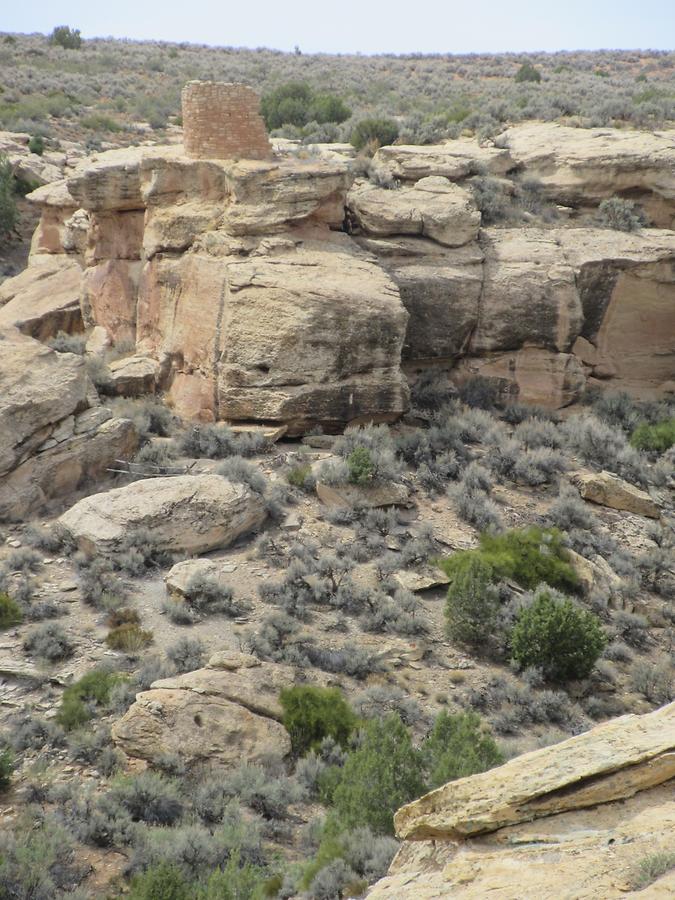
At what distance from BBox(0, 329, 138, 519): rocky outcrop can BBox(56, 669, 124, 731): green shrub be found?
4.46m

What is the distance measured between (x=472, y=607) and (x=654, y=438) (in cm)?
786

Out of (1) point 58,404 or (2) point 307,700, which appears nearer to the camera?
(2) point 307,700

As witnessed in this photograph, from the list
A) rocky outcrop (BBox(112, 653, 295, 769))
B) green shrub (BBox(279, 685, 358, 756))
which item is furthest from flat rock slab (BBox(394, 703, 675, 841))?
green shrub (BBox(279, 685, 358, 756))

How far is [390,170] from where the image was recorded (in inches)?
848

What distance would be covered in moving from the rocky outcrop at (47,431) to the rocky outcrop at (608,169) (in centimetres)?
1293

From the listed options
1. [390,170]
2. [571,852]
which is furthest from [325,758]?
[390,170]

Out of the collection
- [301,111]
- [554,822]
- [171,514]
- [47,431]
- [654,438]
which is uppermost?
[301,111]

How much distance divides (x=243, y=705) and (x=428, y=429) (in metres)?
8.77

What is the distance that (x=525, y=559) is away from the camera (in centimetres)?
1459

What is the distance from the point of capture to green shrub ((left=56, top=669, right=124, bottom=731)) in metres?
10.6

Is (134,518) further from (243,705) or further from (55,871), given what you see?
(55,871)

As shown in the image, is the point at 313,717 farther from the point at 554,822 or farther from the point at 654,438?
the point at 654,438

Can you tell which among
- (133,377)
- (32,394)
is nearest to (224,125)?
(133,377)

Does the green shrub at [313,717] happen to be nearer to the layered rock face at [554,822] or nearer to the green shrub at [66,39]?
the layered rock face at [554,822]
